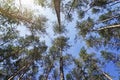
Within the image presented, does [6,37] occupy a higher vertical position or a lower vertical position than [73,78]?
higher

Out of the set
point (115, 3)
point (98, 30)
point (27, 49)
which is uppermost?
point (115, 3)

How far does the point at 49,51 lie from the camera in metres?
17.4

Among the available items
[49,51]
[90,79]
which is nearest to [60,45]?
[49,51]

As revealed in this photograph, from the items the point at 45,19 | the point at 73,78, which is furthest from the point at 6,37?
the point at 73,78

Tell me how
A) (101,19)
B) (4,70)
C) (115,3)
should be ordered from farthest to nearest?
(4,70), (101,19), (115,3)

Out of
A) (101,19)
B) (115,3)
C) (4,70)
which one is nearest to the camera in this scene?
(115,3)

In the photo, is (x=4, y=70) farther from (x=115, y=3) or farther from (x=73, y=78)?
(x=115, y=3)

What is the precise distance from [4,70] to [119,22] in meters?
8.50

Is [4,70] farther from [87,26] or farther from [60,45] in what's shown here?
[87,26]

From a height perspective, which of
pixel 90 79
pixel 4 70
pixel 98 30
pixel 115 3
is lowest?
pixel 90 79

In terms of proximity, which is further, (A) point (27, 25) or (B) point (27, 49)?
(B) point (27, 49)

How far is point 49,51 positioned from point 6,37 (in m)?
3.31

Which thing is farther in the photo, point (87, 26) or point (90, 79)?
point (90, 79)

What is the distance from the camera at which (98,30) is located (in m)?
15.2
